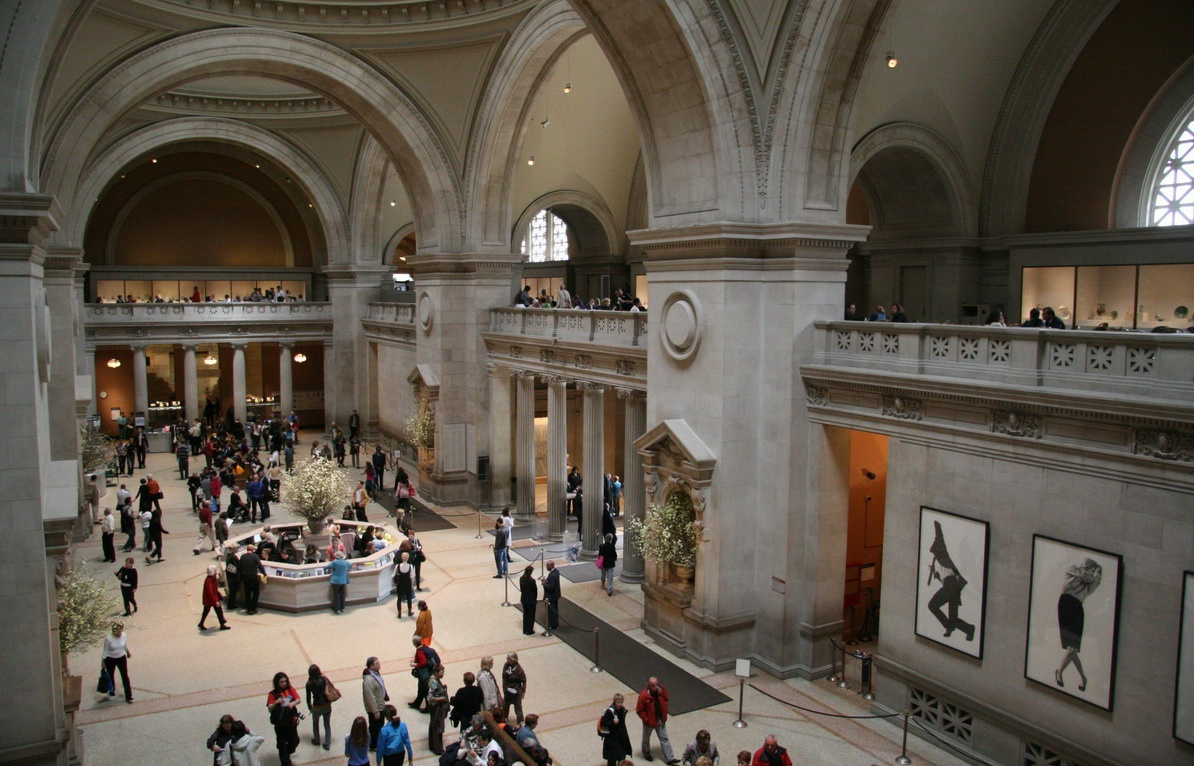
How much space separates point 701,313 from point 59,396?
1204 centimetres

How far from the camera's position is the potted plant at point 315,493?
1627cm

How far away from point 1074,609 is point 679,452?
5.56m

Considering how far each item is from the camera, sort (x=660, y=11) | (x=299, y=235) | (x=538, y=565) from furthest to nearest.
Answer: (x=299, y=235)
(x=538, y=565)
(x=660, y=11)

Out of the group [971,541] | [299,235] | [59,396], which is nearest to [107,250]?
[299,235]

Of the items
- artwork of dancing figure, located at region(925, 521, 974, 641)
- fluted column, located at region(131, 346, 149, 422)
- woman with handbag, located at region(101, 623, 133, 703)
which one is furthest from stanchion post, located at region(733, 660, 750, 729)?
fluted column, located at region(131, 346, 149, 422)

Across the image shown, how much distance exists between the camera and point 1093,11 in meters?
15.0

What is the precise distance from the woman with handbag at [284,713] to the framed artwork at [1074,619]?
26.0 ft

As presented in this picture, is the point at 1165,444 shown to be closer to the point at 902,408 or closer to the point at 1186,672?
the point at 1186,672

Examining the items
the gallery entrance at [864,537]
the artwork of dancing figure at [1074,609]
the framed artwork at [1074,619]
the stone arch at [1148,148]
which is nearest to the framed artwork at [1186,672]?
the framed artwork at [1074,619]

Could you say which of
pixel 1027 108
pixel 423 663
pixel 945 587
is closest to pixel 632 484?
pixel 423 663

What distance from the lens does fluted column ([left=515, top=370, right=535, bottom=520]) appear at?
20.2m

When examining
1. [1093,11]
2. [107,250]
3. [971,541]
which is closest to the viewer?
[971,541]

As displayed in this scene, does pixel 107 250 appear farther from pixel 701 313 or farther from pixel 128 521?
pixel 701 313

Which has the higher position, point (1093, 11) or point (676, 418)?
point (1093, 11)
